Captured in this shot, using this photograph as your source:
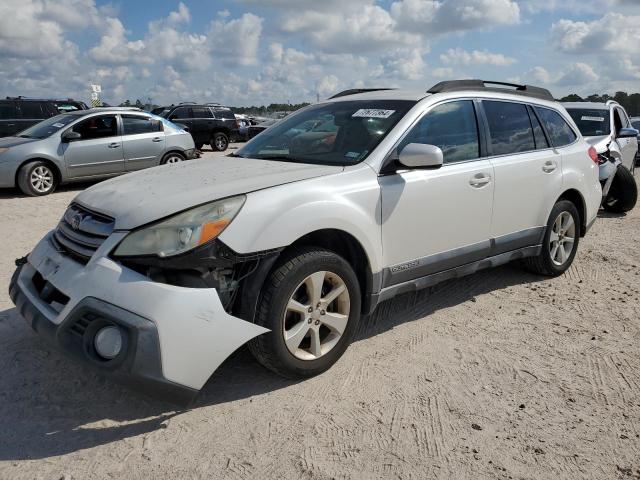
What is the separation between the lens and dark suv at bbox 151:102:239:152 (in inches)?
786

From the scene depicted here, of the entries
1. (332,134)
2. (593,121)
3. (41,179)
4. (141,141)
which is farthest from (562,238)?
(41,179)

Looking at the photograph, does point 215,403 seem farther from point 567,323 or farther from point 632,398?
point 567,323

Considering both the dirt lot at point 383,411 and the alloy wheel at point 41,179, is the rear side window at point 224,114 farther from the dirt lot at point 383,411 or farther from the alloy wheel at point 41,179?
the dirt lot at point 383,411

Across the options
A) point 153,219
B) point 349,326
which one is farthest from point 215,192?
point 349,326

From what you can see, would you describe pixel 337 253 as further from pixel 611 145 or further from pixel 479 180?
pixel 611 145

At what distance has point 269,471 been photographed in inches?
99.4

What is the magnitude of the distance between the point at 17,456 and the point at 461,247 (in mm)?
3044

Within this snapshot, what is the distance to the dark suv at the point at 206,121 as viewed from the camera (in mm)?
19953

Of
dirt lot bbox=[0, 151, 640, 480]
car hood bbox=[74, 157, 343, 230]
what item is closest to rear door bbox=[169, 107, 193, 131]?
dirt lot bbox=[0, 151, 640, 480]

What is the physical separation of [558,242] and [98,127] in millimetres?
8644

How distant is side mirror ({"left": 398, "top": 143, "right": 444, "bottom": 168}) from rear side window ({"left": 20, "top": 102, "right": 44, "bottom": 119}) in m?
14.1

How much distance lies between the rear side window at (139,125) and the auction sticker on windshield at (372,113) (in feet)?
26.1

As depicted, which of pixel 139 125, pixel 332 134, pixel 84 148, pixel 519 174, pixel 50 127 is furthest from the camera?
pixel 139 125

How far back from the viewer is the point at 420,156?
3.41 meters
